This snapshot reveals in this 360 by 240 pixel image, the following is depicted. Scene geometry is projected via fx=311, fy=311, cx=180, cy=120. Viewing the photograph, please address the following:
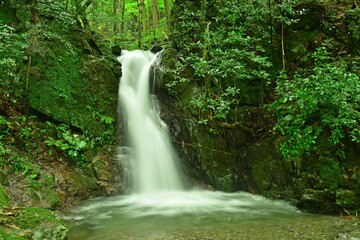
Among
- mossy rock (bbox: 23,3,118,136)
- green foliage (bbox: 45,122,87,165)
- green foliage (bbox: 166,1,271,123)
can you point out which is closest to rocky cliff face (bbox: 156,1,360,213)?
green foliage (bbox: 166,1,271,123)

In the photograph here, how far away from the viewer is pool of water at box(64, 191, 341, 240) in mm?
4777

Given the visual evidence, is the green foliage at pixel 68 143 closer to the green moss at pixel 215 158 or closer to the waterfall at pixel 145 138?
the waterfall at pixel 145 138

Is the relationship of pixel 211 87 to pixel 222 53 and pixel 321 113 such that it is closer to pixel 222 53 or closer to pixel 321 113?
pixel 222 53

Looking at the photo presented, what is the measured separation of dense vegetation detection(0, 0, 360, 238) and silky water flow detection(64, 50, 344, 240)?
701mm

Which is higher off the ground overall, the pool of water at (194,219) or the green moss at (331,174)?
the green moss at (331,174)

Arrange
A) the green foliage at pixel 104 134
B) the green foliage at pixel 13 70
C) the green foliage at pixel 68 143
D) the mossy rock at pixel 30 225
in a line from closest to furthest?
the mossy rock at pixel 30 225 → the green foliage at pixel 13 70 → the green foliage at pixel 68 143 → the green foliage at pixel 104 134

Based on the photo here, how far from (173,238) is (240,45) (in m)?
6.35

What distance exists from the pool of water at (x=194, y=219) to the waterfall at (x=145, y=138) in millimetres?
810

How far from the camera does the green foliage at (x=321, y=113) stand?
5.85 meters

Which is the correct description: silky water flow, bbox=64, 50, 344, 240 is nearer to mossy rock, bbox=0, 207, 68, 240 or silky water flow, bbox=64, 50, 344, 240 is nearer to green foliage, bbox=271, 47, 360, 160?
mossy rock, bbox=0, 207, 68, 240

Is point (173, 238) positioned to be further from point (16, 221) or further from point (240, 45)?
point (240, 45)

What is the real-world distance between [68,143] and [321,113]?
236 inches

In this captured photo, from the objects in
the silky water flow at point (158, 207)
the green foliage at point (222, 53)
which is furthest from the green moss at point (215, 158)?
the green foliage at point (222, 53)

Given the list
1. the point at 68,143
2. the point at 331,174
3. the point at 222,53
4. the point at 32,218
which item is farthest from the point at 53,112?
the point at 331,174
